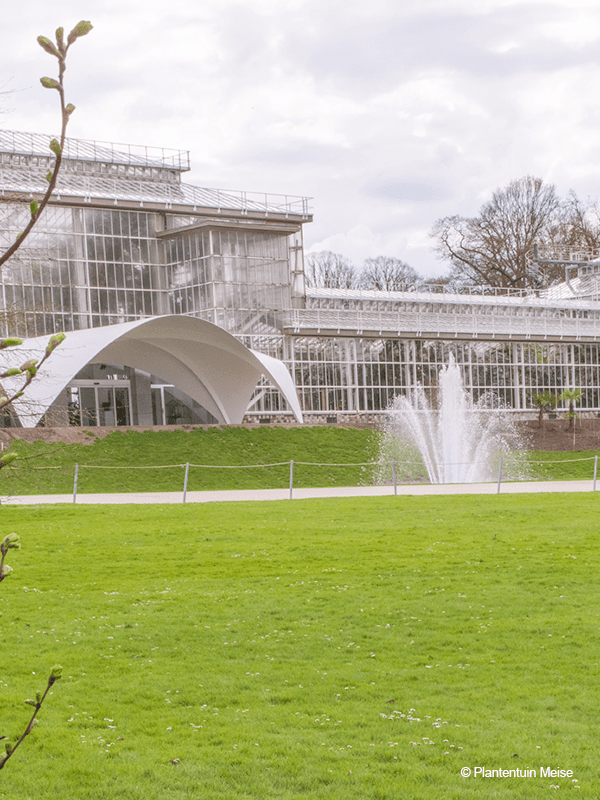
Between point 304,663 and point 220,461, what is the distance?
24963 mm

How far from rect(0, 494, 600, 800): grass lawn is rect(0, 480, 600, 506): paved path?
27.9 ft

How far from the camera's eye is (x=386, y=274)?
75.6m

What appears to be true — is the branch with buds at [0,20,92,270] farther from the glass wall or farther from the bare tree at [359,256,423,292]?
the bare tree at [359,256,423,292]

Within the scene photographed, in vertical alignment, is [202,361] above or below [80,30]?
below


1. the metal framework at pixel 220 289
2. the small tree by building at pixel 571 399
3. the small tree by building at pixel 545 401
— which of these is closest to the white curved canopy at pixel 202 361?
the metal framework at pixel 220 289

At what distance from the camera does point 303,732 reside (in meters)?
6.89

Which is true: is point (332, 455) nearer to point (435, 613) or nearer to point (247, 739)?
point (435, 613)

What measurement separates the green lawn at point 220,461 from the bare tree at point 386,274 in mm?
36317

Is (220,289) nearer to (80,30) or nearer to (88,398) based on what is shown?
(88,398)

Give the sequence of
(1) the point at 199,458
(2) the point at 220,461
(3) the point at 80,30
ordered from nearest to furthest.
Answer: (3) the point at 80,30
(1) the point at 199,458
(2) the point at 220,461

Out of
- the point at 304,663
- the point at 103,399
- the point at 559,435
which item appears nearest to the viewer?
the point at 304,663

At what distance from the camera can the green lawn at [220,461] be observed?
29.6 m

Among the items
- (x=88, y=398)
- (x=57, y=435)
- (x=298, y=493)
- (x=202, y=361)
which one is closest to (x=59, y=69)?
(x=298, y=493)

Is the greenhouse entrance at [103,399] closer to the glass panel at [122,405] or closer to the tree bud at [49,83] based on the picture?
the glass panel at [122,405]
